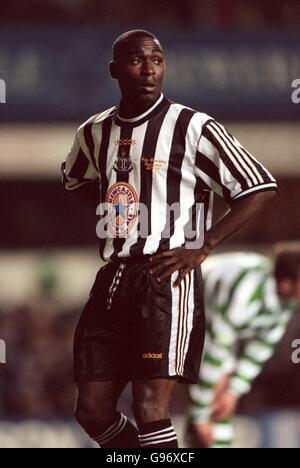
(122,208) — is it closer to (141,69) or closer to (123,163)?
(123,163)

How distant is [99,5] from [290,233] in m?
2.35

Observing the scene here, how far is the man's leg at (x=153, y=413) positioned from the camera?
3514 millimetres

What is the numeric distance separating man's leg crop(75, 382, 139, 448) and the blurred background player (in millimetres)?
1983

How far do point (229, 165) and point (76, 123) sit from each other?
19.4 ft

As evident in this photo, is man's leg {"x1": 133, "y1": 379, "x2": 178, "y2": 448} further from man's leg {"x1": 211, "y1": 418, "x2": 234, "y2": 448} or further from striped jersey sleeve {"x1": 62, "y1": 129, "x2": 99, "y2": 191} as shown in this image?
man's leg {"x1": 211, "y1": 418, "x2": 234, "y2": 448}

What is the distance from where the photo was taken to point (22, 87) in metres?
9.12

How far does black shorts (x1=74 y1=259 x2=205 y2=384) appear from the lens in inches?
140

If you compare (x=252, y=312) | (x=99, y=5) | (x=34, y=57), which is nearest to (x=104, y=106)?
(x=34, y=57)

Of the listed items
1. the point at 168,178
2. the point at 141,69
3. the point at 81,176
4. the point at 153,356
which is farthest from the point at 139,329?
the point at 141,69

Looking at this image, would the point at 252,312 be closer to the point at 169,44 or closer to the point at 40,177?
the point at 169,44

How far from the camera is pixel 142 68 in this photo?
3.62 m
